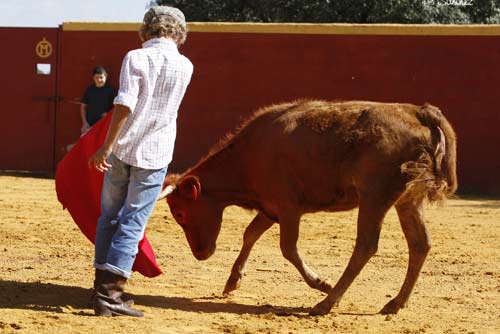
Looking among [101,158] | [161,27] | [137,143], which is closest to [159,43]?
[161,27]

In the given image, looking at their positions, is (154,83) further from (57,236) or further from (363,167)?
(57,236)

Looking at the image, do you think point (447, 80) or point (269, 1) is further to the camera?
point (269, 1)

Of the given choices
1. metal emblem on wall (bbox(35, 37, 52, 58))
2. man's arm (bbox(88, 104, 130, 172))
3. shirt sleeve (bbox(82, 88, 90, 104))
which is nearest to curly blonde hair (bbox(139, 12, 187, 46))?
man's arm (bbox(88, 104, 130, 172))

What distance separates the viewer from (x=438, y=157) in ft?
20.6

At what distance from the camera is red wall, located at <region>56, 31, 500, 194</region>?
15.4m

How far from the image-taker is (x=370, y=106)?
657 cm

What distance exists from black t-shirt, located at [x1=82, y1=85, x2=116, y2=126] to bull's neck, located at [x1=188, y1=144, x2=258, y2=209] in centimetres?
883

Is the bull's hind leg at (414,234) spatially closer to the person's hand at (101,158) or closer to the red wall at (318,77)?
the person's hand at (101,158)

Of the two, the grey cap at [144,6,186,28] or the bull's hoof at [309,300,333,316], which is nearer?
the grey cap at [144,6,186,28]

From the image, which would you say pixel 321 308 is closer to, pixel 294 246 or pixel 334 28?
pixel 294 246

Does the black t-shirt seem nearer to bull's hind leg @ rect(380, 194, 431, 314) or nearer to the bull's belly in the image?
the bull's belly

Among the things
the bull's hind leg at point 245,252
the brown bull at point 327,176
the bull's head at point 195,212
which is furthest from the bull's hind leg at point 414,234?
the bull's head at point 195,212

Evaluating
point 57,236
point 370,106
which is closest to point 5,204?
point 57,236

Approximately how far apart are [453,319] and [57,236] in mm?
4339
